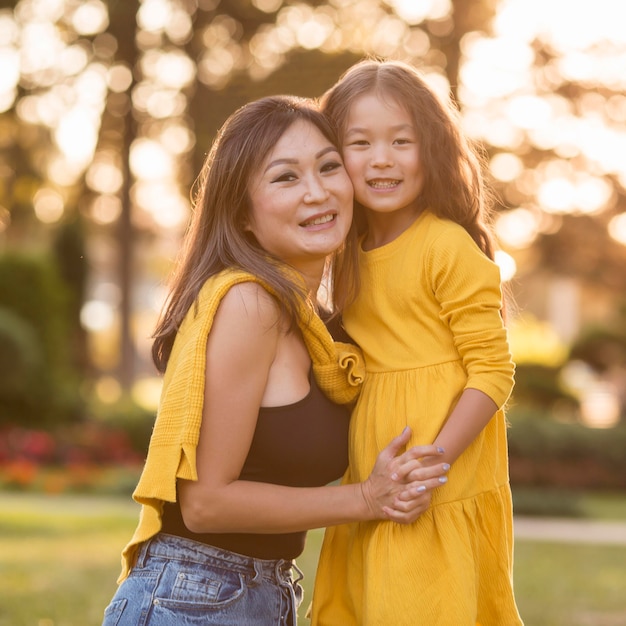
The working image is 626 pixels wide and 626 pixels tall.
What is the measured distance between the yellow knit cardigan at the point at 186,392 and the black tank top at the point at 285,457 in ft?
0.22

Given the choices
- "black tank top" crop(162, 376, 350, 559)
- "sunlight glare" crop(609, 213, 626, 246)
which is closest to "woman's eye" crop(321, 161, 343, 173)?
"black tank top" crop(162, 376, 350, 559)

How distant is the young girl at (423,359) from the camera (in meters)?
2.87

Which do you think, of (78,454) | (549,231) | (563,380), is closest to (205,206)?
(78,454)

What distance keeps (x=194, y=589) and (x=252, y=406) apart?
51cm

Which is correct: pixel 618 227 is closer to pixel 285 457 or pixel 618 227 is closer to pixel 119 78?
→ pixel 119 78

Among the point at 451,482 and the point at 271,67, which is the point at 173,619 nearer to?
the point at 451,482

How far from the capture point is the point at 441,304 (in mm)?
2969

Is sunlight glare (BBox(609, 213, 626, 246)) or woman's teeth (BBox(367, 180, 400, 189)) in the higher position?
sunlight glare (BBox(609, 213, 626, 246))

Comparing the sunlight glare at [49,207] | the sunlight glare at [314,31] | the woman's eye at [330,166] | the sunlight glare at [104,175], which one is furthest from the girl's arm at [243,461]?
the sunlight glare at [49,207]

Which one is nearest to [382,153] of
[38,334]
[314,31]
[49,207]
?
[38,334]

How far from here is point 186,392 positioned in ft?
8.64

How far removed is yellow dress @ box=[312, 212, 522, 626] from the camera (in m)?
2.86

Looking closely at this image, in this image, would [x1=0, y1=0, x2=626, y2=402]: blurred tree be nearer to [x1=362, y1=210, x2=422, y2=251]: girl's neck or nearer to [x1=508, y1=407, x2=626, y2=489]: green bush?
[x1=508, y1=407, x2=626, y2=489]: green bush

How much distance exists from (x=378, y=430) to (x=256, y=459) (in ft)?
1.31
